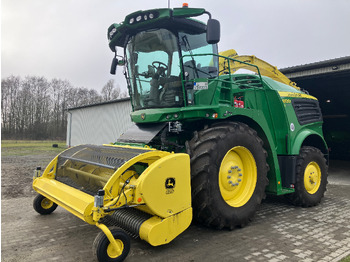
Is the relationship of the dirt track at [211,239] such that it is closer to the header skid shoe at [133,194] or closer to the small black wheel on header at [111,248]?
the small black wheel on header at [111,248]

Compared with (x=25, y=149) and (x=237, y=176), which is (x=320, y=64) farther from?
(x=25, y=149)

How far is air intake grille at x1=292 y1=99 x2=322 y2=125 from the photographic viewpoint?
504 cm

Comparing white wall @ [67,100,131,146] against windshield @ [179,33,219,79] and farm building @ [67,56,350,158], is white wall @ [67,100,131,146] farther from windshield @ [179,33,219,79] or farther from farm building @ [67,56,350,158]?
windshield @ [179,33,219,79]

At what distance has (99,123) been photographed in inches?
754

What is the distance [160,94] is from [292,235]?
8.48ft

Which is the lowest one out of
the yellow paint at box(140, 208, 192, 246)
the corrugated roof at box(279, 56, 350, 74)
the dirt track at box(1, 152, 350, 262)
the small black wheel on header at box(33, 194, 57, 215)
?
the dirt track at box(1, 152, 350, 262)

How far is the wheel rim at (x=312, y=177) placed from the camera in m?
4.89

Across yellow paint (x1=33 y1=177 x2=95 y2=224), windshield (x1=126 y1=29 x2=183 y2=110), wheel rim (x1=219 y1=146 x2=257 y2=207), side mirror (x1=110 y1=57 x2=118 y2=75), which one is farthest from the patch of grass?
wheel rim (x1=219 y1=146 x2=257 y2=207)

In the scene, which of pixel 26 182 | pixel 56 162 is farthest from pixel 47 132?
pixel 56 162

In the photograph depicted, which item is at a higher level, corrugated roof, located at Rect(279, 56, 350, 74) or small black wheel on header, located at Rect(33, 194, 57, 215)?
corrugated roof, located at Rect(279, 56, 350, 74)

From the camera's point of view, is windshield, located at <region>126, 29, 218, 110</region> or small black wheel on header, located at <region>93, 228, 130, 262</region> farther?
windshield, located at <region>126, 29, 218, 110</region>

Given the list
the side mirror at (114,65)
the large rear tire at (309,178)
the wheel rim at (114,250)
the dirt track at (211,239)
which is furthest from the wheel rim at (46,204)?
the large rear tire at (309,178)

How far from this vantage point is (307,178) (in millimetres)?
4875

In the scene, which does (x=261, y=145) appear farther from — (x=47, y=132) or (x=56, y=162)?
(x=47, y=132)
